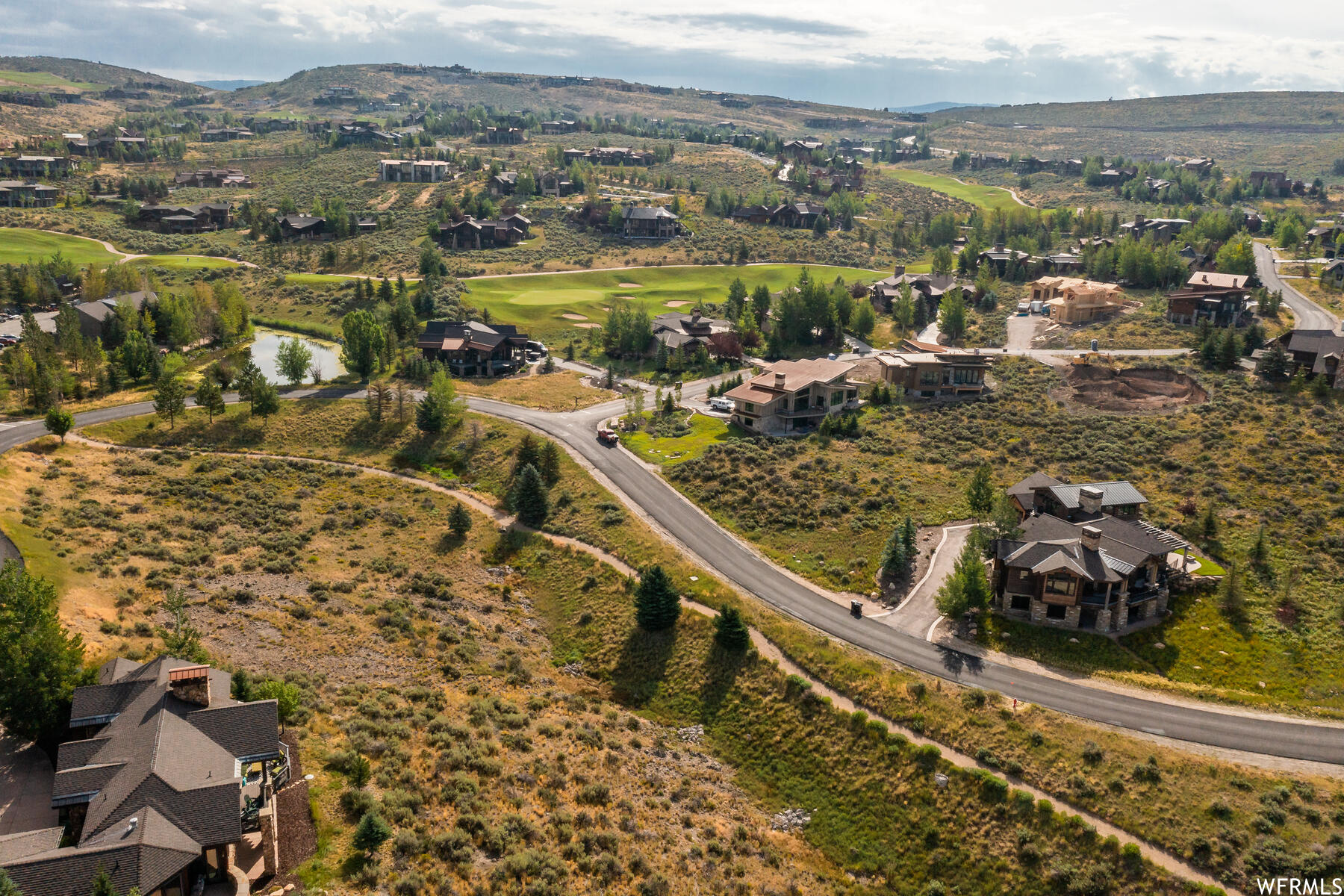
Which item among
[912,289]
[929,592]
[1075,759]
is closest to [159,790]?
[1075,759]

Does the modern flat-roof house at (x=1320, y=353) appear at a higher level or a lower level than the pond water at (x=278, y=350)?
higher

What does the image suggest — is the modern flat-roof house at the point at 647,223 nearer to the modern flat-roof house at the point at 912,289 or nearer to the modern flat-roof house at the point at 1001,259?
the modern flat-roof house at the point at 912,289

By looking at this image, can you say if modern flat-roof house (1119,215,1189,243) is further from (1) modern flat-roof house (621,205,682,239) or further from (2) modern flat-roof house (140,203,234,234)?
(2) modern flat-roof house (140,203,234,234)

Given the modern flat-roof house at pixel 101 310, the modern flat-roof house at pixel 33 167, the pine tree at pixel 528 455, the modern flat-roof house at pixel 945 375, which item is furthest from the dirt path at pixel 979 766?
the modern flat-roof house at pixel 33 167

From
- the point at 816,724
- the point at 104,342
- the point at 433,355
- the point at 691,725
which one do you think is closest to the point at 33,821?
the point at 691,725

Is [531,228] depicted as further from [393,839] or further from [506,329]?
→ [393,839]

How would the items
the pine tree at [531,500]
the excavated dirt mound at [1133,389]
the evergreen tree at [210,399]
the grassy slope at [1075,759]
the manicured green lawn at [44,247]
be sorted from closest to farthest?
the grassy slope at [1075,759]
the pine tree at [531,500]
the evergreen tree at [210,399]
the excavated dirt mound at [1133,389]
the manicured green lawn at [44,247]

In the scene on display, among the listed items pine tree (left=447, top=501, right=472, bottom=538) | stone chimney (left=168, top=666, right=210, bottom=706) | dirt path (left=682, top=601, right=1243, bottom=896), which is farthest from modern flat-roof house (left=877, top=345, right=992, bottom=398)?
stone chimney (left=168, top=666, right=210, bottom=706)
